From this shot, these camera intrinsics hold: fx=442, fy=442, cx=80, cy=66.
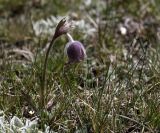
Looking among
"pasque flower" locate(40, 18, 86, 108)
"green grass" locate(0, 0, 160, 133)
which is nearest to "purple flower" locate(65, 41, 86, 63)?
"pasque flower" locate(40, 18, 86, 108)

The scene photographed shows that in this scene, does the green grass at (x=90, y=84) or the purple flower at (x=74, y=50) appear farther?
the purple flower at (x=74, y=50)

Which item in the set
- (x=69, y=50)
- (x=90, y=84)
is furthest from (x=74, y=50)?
(x=90, y=84)

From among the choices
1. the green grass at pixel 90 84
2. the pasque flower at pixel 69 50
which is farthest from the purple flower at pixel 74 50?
the green grass at pixel 90 84

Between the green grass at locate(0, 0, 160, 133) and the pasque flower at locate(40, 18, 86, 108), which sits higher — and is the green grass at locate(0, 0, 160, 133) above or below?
below

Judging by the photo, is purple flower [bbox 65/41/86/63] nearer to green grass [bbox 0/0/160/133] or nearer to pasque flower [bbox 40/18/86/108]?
pasque flower [bbox 40/18/86/108]

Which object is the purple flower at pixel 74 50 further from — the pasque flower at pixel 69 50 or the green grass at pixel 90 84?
the green grass at pixel 90 84

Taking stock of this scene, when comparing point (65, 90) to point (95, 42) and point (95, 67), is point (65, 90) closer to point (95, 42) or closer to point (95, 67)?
point (95, 67)

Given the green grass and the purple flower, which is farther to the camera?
the purple flower

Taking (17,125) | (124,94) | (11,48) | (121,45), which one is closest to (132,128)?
(124,94)
